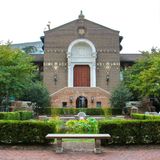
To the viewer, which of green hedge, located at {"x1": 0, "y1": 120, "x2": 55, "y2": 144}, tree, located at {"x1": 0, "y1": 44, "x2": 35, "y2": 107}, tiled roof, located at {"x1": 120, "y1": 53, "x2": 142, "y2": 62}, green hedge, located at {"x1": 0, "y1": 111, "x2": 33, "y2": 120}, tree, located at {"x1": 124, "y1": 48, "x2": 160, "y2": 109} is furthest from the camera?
tiled roof, located at {"x1": 120, "y1": 53, "x2": 142, "y2": 62}

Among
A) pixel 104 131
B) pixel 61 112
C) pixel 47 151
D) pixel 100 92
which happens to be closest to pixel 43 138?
pixel 47 151

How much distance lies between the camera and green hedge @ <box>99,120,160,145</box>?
44.8 feet

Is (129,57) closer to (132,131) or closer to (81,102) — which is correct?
(81,102)

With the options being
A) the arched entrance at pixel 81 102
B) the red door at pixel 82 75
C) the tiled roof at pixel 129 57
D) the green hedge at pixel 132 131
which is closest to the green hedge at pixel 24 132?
the green hedge at pixel 132 131

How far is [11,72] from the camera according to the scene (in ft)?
113

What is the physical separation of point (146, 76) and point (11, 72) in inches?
537

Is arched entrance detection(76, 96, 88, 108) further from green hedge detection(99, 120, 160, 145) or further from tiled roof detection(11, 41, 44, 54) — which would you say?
green hedge detection(99, 120, 160, 145)

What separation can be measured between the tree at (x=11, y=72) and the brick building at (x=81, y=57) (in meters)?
12.2

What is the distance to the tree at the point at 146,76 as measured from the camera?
35594 mm

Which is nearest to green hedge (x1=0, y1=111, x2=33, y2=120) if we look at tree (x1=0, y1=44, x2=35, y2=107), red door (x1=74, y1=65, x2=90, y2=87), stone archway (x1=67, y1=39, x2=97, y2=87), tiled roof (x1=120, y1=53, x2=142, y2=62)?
tree (x1=0, y1=44, x2=35, y2=107)

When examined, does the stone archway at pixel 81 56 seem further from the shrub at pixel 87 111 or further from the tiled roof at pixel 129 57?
the shrub at pixel 87 111

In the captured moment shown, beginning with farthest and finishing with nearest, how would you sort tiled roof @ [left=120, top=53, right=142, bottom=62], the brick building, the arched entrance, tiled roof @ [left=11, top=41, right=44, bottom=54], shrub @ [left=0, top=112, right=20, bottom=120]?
tiled roof @ [left=11, top=41, right=44, bottom=54] → tiled roof @ [left=120, top=53, right=142, bottom=62] → the brick building → the arched entrance → shrub @ [left=0, top=112, right=20, bottom=120]

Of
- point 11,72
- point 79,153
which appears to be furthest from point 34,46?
point 79,153

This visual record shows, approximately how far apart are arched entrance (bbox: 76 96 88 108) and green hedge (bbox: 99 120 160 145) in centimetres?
3278
